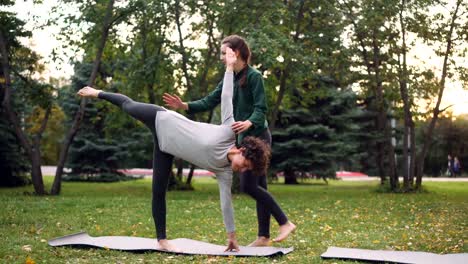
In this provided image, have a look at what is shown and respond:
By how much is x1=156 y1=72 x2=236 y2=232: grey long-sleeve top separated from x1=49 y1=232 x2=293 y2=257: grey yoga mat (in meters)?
0.34

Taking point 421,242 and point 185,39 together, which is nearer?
point 421,242

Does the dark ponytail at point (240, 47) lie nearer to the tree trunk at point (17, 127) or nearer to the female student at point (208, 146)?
the female student at point (208, 146)

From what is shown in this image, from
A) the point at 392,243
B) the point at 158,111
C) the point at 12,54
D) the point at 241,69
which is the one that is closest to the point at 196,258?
the point at 158,111

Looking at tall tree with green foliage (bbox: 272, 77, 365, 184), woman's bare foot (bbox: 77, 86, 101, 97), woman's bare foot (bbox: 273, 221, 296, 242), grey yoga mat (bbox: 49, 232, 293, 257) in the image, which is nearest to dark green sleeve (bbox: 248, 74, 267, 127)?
woman's bare foot (bbox: 273, 221, 296, 242)

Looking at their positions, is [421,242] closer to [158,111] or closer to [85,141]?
[158,111]

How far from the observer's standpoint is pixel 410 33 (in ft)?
62.3

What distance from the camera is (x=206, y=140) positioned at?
5617mm

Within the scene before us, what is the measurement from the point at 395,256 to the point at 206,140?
204cm

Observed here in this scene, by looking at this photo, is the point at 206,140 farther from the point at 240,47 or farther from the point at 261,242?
the point at 261,242

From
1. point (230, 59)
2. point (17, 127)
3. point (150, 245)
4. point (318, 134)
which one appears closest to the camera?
point (230, 59)

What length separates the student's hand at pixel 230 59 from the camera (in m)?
5.86

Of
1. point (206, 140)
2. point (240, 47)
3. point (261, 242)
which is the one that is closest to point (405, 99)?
point (261, 242)

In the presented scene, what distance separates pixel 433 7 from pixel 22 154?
1535 centimetres

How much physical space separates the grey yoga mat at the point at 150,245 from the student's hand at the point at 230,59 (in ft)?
5.81
